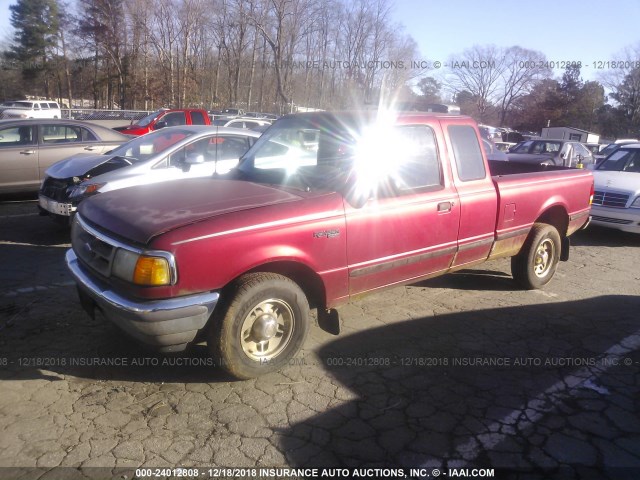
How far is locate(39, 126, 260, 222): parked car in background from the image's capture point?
252 inches

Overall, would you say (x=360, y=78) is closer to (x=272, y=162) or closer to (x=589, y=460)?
(x=272, y=162)

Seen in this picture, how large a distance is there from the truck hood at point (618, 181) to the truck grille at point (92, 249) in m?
8.21

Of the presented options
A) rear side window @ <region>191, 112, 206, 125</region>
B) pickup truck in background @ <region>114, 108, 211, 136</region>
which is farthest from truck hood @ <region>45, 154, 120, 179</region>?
rear side window @ <region>191, 112, 206, 125</region>

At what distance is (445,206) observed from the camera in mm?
4301

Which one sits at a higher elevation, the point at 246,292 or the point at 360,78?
the point at 360,78

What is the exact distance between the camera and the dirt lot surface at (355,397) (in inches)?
106

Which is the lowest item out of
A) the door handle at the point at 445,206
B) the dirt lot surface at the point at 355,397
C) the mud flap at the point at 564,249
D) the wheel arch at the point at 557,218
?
the dirt lot surface at the point at 355,397

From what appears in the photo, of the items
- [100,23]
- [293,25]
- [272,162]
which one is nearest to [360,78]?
[293,25]

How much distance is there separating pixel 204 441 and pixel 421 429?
4.28ft

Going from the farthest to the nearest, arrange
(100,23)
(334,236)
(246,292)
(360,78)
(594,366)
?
(100,23), (360,78), (594,366), (334,236), (246,292)

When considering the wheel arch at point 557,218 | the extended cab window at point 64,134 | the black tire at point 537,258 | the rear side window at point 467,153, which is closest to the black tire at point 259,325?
the rear side window at point 467,153

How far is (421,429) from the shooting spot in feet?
9.78

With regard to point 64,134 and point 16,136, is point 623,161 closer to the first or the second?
point 64,134

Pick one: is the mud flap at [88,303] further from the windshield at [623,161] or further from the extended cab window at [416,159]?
the windshield at [623,161]
